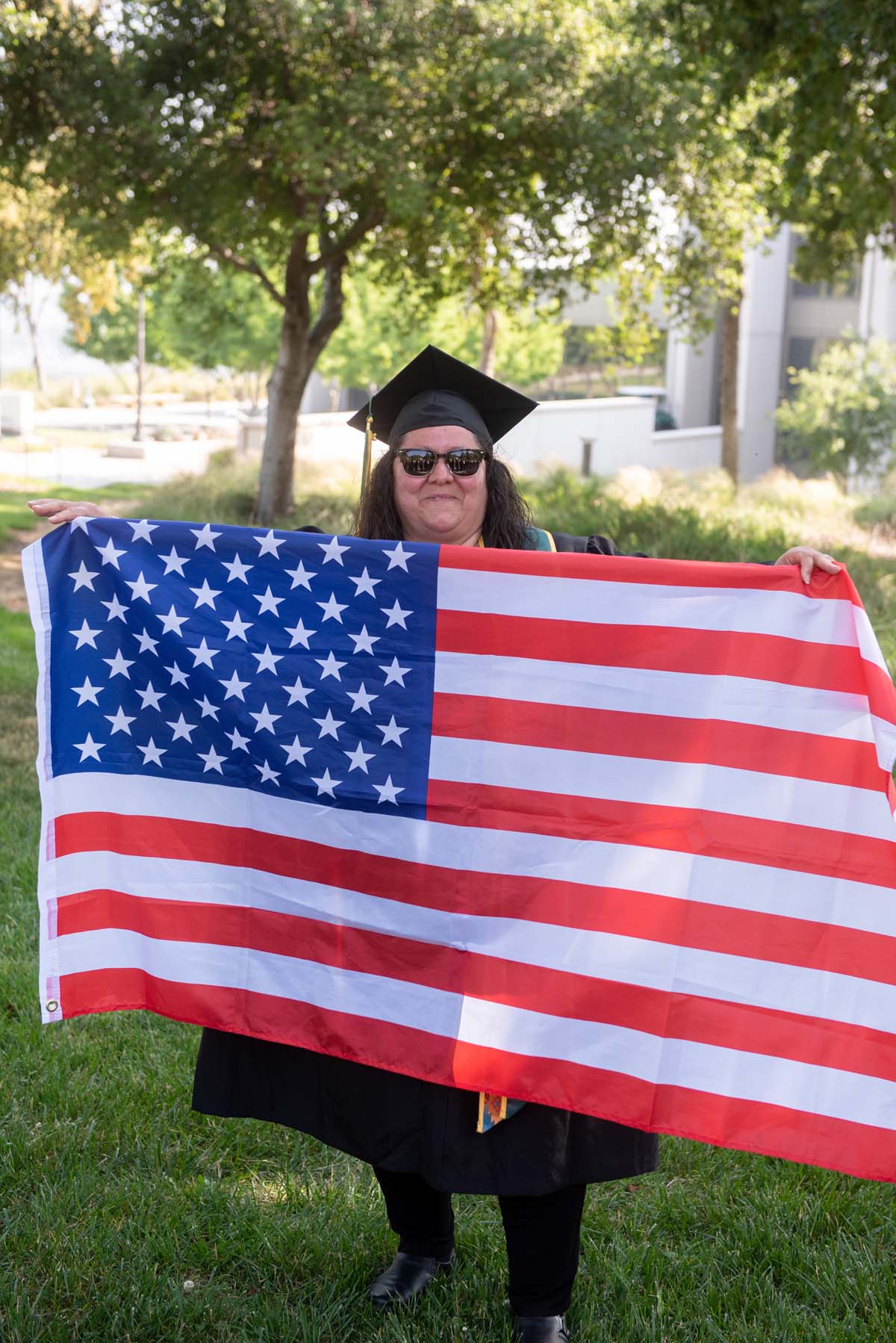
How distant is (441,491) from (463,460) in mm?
96

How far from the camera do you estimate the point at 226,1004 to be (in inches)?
128

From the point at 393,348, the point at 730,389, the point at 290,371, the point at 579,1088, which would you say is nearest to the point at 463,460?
the point at 579,1088

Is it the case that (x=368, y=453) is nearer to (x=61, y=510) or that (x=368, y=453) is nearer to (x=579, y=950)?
(x=61, y=510)

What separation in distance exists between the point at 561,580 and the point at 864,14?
878 cm

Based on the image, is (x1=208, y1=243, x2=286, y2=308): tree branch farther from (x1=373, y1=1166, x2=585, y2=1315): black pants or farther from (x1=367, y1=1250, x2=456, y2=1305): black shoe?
(x1=373, y1=1166, x2=585, y2=1315): black pants

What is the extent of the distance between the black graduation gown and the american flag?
2.9 inches

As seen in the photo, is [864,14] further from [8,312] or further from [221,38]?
[8,312]

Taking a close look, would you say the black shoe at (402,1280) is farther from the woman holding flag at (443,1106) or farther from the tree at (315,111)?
the tree at (315,111)

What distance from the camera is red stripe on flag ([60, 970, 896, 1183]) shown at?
2889 millimetres

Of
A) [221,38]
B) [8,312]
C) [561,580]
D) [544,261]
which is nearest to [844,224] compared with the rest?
[544,261]

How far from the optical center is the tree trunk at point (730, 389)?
930 inches

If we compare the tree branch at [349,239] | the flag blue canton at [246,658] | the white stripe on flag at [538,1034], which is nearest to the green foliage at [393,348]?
the tree branch at [349,239]

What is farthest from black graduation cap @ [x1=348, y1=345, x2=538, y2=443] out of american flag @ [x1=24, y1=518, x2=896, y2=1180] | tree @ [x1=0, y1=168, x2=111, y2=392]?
tree @ [x1=0, y1=168, x2=111, y2=392]

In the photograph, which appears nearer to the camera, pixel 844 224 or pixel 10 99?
pixel 10 99
